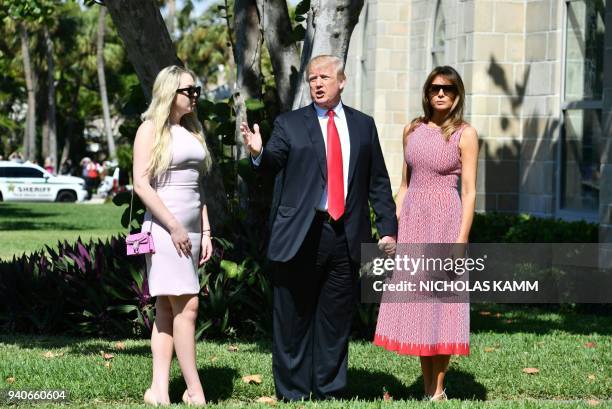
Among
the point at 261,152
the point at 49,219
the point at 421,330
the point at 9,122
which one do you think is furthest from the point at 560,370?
the point at 9,122

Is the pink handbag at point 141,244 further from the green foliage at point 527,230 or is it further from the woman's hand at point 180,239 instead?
the green foliage at point 527,230

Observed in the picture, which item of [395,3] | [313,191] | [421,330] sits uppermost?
[395,3]

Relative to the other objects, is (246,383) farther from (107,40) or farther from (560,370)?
(107,40)

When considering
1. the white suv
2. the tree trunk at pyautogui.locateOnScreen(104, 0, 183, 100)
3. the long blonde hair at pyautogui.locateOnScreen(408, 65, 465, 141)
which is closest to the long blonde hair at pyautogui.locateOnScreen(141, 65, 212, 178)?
the long blonde hair at pyautogui.locateOnScreen(408, 65, 465, 141)

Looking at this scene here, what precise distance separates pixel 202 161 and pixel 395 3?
1158 cm

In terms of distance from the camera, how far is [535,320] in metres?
11.0

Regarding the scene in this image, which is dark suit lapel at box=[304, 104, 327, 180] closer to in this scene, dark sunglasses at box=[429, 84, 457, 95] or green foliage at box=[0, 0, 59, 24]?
dark sunglasses at box=[429, 84, 457, 95]

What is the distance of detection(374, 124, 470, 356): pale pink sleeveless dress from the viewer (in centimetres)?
640

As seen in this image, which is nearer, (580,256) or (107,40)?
(580,256)

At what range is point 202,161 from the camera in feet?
20.5

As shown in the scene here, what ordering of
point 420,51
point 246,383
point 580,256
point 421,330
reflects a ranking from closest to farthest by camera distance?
1. point 421,330
2. point 246,383
3. point 580,256
4. point 420,51

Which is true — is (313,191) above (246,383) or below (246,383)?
above

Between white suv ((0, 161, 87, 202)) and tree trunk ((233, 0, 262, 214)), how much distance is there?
96.5 feet

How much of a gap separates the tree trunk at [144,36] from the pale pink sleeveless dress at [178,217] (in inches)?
129
